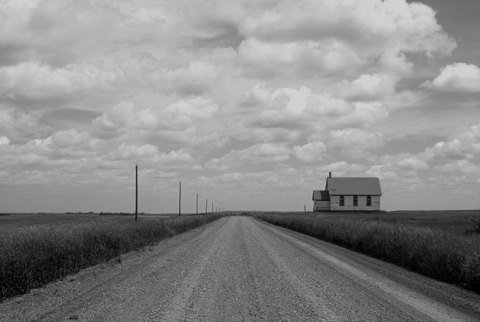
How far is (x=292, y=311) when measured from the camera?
805 centimetres

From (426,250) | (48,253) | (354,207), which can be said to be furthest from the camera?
(354,207)

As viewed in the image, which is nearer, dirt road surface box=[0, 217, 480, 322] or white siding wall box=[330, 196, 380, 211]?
dirt road surface box=[0, 217, 480, 322]

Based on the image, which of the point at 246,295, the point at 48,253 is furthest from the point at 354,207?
the point at 246,295

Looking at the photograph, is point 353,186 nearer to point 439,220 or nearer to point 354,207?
point 354,207

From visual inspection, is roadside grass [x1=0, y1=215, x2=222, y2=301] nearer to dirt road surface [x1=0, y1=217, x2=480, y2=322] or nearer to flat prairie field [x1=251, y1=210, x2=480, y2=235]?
dirt road surface [x1=0, y1=217, x2=480, y2=322]

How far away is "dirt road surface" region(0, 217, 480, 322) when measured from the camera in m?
7.88

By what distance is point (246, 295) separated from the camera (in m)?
9.57

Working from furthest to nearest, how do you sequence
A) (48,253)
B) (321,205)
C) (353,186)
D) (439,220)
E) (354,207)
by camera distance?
(321,205), (353,186), (354,207), (439,220), (48,253)

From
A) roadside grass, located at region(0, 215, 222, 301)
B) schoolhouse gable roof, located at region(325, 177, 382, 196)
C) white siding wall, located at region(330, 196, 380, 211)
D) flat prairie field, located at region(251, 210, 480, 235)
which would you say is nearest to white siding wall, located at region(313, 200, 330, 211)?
schoolhouse gable roof, located at region(325, 177, 382, 196)

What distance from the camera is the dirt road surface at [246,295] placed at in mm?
7875

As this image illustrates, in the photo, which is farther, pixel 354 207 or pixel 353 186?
pixel 353 186

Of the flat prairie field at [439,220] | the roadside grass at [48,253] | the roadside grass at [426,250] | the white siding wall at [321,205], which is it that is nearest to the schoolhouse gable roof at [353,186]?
the white siding wall at [321,205]

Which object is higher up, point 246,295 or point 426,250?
point 426,250

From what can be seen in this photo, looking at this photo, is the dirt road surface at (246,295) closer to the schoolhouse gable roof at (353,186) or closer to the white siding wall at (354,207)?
Answer: the white siding wall at (354,207)
